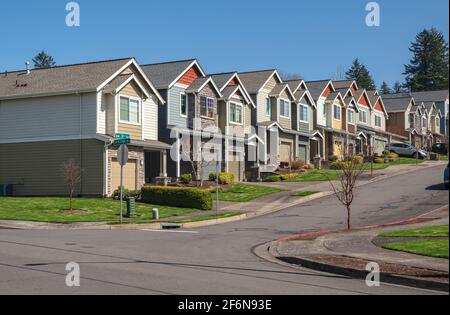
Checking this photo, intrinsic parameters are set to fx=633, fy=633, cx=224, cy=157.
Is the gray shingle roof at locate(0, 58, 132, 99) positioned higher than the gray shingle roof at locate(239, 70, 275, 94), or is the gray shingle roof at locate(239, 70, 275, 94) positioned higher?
the gray shingle roof at locate(239, 70, 275, 94)

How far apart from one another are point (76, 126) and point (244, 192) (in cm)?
1052

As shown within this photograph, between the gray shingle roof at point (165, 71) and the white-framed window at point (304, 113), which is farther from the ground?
the gray shingle roof at point (165, 71)

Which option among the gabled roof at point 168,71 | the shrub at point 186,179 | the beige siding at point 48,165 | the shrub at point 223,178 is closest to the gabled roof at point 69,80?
the gabled roof at point 168,71

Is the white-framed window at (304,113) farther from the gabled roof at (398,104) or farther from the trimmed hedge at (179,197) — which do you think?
the gabled roof at (398,104)

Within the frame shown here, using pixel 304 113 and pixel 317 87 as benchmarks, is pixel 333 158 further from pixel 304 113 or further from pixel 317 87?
pixel 317 87

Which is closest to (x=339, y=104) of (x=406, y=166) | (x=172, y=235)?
(x=406, y=166)

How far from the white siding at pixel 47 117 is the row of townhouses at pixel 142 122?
0.18 ft

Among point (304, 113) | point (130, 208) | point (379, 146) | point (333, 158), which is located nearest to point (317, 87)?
point (304, 113)

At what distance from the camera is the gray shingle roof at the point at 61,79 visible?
1335 inches

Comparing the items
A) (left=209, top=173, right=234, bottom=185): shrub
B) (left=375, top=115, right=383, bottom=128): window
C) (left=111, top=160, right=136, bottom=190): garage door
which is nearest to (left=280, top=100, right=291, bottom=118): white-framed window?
(left=209, top=173, right=234, bottom=185): shrub

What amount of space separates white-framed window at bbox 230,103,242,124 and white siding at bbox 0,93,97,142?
48.7 ft

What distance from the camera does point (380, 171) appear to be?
47.3 meters

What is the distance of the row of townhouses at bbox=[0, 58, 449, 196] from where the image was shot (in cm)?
3350

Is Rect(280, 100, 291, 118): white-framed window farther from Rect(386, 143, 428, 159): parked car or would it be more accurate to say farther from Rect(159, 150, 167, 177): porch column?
Rect(386, 143, 428, 159): parked car
